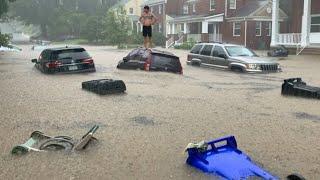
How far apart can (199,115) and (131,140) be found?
3057mm

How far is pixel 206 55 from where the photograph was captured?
25.4m

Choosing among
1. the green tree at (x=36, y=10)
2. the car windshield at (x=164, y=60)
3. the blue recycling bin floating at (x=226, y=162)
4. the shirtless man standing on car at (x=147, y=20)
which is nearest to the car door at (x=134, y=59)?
the car windshield at (x=164, y=60)

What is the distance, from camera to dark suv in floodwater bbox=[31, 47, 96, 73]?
21094 mm

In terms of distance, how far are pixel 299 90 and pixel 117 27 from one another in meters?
45.8

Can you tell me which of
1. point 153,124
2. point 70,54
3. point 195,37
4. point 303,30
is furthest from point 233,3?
point 153,124

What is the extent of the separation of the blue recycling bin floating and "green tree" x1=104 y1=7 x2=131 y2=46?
51.2m

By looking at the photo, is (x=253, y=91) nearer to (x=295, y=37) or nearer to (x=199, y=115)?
(x=199, y=115)

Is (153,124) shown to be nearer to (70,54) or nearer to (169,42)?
(70,54)

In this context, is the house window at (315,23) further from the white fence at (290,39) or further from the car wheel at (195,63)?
the car wheel at (195,63)

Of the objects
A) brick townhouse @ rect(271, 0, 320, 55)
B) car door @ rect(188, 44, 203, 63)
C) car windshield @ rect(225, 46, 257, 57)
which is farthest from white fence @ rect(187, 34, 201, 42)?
car windshield @ rect(225, 46, 257, 57)

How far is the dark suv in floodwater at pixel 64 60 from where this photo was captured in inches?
830

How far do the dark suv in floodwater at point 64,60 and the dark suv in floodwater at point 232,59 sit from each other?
669 cm

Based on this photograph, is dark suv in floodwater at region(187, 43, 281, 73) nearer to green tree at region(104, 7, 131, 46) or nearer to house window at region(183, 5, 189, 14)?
green tree at region(104, 7, 131, 46)

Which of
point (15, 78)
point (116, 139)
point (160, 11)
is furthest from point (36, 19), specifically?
point (116, 139)
